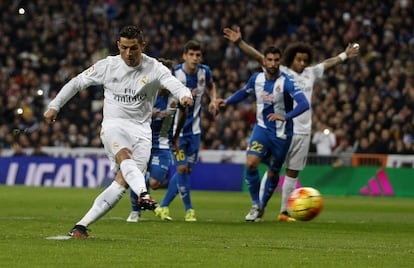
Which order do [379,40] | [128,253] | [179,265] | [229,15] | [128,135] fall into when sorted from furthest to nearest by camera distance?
[229,15], [379,40], [128,135], [128,253], [179,265]

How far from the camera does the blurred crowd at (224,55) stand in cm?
2875

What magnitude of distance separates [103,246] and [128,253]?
653mm

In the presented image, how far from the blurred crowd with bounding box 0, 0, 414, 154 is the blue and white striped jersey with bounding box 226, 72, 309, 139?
11.5m

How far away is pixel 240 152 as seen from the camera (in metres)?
28.7

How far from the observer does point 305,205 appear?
1341 centimetres

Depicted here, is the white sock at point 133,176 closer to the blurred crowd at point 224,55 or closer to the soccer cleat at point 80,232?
the soccer cleat at point 80,232

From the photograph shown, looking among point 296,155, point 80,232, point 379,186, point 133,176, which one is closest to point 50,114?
point 133,176

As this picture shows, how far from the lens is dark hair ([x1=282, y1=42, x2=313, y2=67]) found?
54.7 feet

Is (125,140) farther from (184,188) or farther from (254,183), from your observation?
(254,183)

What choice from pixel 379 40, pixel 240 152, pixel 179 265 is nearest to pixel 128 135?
pixel 179 265

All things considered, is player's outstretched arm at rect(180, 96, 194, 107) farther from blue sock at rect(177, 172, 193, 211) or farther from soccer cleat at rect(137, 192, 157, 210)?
blue sock at rect(177, 172, 193, 211)

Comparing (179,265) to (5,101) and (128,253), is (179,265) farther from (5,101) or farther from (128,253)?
(5,101)

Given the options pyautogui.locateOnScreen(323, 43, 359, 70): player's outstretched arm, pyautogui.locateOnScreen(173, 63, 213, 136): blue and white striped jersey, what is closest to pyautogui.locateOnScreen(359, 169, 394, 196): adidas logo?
pyautogui.locateOnScreen(323, 43, 359, 70): player's outstretched arm

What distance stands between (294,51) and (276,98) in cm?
114
